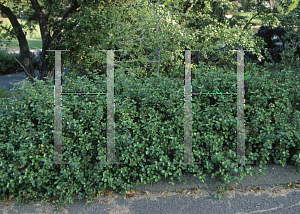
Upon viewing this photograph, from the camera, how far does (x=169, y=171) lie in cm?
307

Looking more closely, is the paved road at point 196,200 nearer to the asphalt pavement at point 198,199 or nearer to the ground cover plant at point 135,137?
the asphalt pavement at point 198,199

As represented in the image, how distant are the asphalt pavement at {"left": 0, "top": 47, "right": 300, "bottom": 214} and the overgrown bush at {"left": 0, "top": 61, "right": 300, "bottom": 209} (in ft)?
0.34

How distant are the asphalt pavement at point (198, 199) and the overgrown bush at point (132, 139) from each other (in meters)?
0.10

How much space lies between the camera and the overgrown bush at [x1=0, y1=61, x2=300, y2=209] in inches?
116

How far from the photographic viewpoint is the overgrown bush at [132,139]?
9.66 feet

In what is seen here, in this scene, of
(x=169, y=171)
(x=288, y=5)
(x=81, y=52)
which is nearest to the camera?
(x=169, y=171)

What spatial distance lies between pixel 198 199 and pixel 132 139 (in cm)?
91

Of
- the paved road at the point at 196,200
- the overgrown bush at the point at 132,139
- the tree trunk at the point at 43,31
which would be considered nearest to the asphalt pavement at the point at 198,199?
the paved road at the point at 196,200

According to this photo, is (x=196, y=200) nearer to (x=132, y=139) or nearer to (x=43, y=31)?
(x=132, y=139)

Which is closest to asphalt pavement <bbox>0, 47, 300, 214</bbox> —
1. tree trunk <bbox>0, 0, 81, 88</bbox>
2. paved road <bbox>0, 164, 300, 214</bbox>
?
paved road <bbox>0, 164, 300, 214</bbox>

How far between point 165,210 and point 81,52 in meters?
5.47

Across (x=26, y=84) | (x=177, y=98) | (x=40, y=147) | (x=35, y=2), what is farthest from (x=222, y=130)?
(x=35, y=2)

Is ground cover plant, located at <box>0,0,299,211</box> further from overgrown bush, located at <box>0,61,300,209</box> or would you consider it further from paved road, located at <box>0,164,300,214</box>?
paved road, located at <box>0,164,300,214</box>

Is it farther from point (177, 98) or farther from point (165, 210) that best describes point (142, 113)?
point (165, 210)
